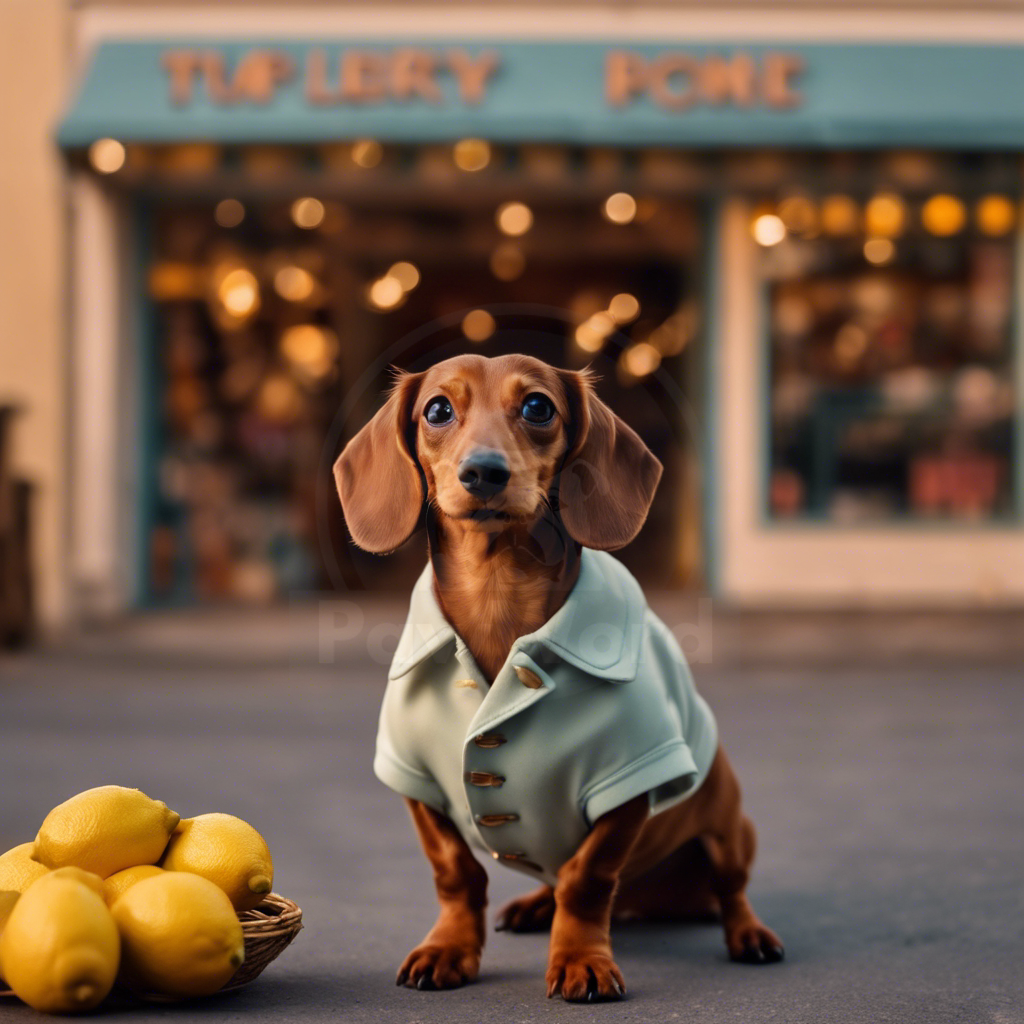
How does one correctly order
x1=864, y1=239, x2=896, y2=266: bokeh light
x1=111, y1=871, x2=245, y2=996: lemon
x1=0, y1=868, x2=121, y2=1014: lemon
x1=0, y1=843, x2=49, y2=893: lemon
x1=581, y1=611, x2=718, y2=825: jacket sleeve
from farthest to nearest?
1. x1=864, y1=239, x2=896, y2=266: bokeh light
2. x1=581, y1=611, x2=718, y2=825: jacket sleeve
3. x1=0, y1=843, x2=49, y2=893: lemon
4. x1=111, y1=871, x2=245, y2=996: lemon
5. x1=0, y1=868, x2=121, y2=1014: lemon

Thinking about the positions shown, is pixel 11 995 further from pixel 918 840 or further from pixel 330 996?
pixel 918 840

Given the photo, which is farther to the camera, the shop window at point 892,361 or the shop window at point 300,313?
the shop window at point 300,313

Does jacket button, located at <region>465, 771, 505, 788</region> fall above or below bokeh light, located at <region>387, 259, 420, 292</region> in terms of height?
below

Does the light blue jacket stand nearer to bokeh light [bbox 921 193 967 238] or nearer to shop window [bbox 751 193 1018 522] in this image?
shop window [bbox 751 193 1018 522]

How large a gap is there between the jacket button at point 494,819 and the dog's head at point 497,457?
1.84 feet

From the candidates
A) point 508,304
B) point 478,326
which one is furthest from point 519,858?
point 508,304

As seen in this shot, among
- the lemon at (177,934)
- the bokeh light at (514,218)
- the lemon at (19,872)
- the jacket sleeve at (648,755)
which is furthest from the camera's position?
the bokeh light at (514,218)

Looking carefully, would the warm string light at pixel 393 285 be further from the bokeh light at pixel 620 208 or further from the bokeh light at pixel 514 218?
the bokeh light at pixel 620 208

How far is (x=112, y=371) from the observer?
10781 mm

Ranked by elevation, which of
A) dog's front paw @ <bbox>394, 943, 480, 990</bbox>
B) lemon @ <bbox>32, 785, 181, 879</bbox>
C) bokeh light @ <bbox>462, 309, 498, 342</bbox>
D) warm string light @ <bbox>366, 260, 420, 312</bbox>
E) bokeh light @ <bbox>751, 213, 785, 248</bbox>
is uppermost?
bokeh light @ <bbox>751, 213, 785, 248</bbox>

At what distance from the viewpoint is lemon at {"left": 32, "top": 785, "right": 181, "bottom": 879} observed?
271 cm

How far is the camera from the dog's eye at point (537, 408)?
2.77m

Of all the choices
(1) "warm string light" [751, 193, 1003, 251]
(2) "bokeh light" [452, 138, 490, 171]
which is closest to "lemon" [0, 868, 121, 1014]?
(2) "bokeh light" [452, 138, 490, 171]

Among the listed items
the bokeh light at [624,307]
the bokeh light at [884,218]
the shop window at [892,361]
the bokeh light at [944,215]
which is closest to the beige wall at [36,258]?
the bokeh light at [624,307]
